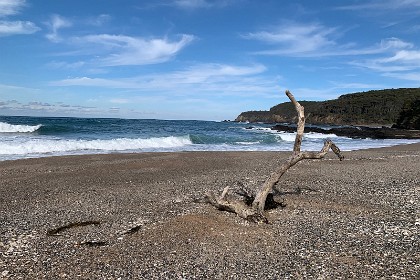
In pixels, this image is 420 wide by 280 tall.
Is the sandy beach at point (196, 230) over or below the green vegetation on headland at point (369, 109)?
below

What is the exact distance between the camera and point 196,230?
717 cm

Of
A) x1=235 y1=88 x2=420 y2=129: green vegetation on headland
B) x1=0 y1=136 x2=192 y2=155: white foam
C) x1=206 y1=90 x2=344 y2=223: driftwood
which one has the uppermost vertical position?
x1=235 y1=88 x2=420 y2=129: green vegetation on headland

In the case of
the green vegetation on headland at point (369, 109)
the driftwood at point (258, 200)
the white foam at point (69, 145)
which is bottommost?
the white foam at point (69, 145)

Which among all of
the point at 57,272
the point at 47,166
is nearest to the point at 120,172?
the point at 47,166

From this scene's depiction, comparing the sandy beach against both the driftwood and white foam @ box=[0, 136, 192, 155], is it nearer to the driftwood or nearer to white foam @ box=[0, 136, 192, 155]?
the driftwood

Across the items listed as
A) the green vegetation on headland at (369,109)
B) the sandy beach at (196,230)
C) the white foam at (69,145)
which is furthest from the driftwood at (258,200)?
the green vegetation on headland at (369,109)

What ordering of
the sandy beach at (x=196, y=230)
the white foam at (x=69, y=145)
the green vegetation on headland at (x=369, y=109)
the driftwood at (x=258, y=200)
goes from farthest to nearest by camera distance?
the green vegetation on headland at (x=369, y=109), the white foam at (x=69, y=145), the driftwood at (x=258, y=200), the sandy beach at (x=196, y=230)

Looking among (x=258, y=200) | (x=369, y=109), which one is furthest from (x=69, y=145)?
(x=369, y=109)

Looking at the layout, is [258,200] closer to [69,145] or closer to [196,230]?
[196,230]

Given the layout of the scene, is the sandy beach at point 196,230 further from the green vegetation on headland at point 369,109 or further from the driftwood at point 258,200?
the green vegetation on headland at point 369,109

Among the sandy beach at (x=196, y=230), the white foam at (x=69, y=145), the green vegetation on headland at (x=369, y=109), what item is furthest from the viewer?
the green vegetation on headland at (x=369, y=109)

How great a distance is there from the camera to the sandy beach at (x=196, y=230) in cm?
555

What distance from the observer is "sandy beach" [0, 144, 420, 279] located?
219 inches

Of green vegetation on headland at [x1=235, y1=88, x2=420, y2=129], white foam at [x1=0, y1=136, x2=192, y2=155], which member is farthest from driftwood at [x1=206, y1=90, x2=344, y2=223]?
green vegetation on headland at [x1=235, y1=88, x2=420, y2=129]
